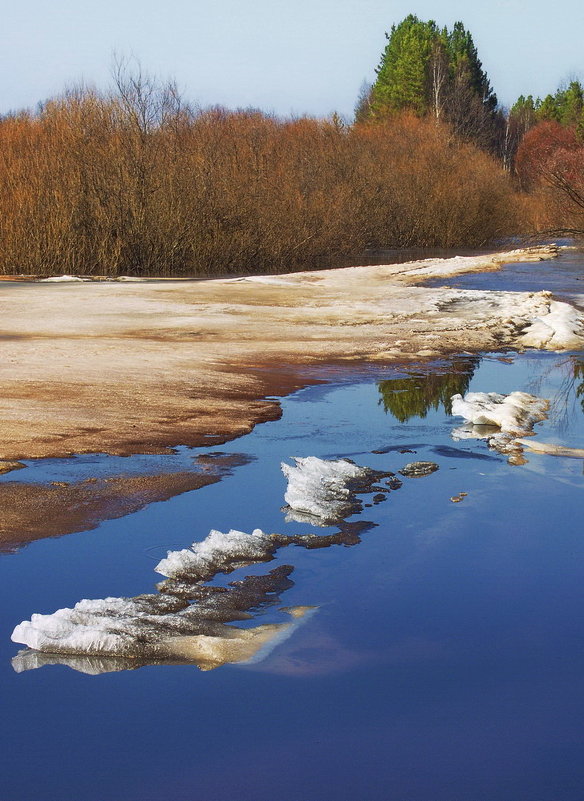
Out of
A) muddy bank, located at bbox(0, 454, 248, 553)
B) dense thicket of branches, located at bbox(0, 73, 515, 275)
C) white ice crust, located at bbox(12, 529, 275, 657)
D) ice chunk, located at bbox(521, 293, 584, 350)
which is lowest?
white ice crust, located at bbox(12, 529, 275, 657)

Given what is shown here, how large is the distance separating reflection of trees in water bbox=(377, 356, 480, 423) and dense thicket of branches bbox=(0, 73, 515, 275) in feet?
43.9

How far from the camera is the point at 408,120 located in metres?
45.3

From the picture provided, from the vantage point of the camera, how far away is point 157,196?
23625mm

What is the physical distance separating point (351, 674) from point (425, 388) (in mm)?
5843

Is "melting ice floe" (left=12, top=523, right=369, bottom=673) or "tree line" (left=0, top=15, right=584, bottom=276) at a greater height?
"tree line" (left=0, top=15, right=584, bottom=276)

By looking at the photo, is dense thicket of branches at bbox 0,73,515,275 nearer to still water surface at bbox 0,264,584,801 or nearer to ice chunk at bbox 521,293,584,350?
ice chunk at bbox 521,293,584,350

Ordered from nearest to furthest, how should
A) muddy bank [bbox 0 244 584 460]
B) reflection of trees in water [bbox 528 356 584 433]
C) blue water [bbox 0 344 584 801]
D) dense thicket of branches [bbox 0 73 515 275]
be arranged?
blue water [bbox 0 344 584 801], muddy bank [bbox 0 244 584 460], reflection of trees in water [bbox 528 356 584 433], dense thicket of branches [bbox 0 73 515 275]

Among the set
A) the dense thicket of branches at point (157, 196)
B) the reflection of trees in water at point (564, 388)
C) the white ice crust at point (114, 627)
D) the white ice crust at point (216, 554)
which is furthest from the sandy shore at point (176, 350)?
the dense thicket of branches at point (157, 196)

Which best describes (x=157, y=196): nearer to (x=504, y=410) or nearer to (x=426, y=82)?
(x=504, y=410)

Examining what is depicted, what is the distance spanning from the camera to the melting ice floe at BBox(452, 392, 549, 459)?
6.84 meters

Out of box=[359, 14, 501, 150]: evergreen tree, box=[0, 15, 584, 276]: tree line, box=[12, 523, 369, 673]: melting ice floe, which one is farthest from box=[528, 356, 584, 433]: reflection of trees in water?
box=[359, 14, 501, 150]: evergreen tree

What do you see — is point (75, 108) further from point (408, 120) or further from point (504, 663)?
point (408, 120)

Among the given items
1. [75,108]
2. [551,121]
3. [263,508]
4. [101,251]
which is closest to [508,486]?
[263,508]

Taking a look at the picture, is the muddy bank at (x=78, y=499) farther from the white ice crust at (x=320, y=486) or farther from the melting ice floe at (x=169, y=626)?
the melting ice floe at (x=169, y=626)
